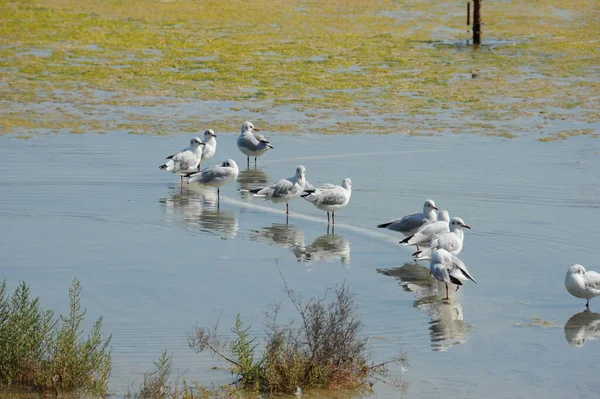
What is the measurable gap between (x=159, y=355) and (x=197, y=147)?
975 centimetres

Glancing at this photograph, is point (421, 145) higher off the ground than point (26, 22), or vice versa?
point (26, 22)

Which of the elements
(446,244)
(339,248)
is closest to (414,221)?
(339,248)

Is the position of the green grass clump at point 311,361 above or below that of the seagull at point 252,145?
below

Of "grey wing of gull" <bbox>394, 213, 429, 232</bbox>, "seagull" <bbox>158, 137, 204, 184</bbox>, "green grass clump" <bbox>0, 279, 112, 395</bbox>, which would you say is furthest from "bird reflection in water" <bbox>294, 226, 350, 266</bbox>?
"green grass clump" <bbox>0, 279, 112, 395</bbox>

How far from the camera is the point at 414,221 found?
47.5 ft

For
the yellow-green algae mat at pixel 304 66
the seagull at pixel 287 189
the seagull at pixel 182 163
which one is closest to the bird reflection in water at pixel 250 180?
the seagull at pixel 182 163

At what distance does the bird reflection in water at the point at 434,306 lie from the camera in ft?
35.0

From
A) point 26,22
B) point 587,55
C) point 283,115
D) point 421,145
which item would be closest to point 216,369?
point 421,145

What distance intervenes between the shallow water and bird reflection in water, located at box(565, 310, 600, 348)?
32 mm

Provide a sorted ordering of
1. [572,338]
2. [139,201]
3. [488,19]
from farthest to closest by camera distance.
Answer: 1. [488,19]
2. [139,201]
3. [572,338]

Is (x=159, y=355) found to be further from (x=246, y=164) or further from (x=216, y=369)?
(x=246, y=164)

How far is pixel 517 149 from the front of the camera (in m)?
21.2

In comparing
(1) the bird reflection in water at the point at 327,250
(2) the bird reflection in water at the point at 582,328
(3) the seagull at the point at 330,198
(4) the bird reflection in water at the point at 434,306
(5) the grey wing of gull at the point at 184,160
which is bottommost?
(2) the bird reflection in water at the point at 582,328

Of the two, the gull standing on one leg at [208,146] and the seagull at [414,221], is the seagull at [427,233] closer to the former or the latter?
the seagull at [414,221]
